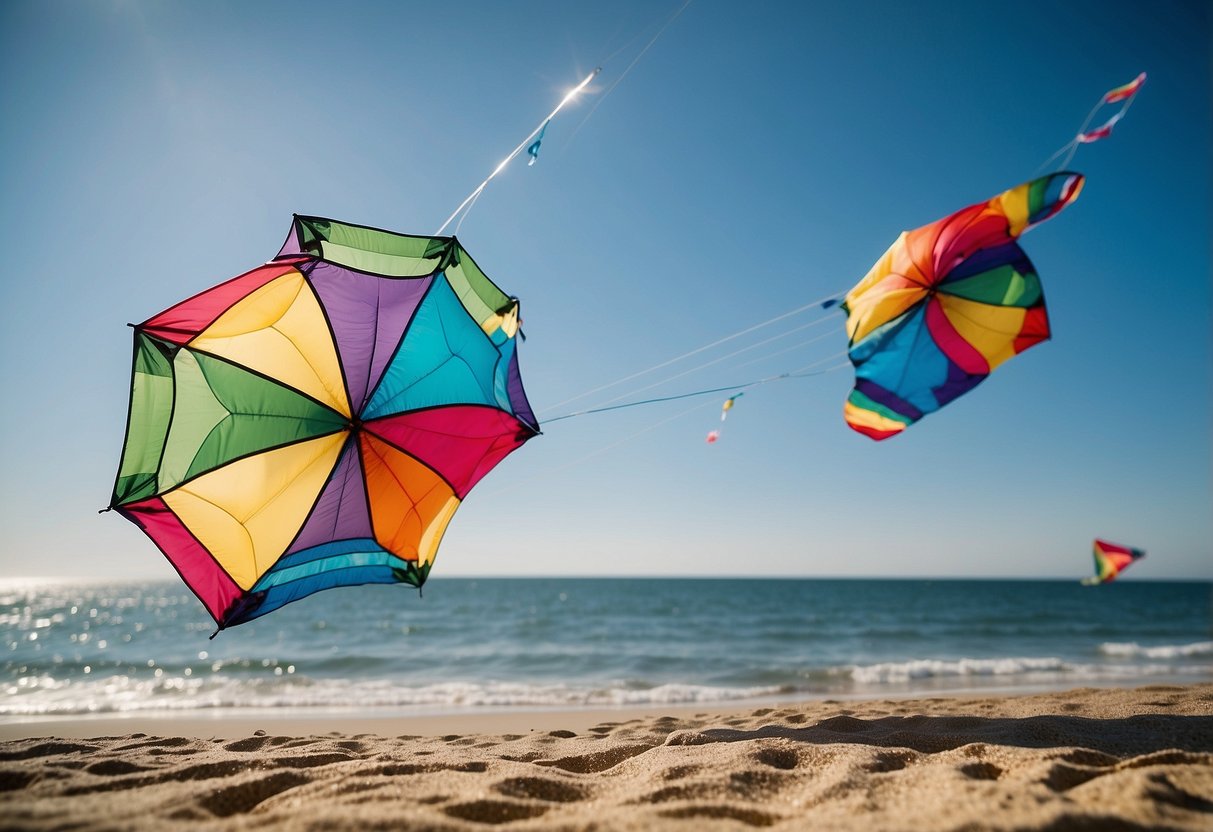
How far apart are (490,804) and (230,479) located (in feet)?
10.9

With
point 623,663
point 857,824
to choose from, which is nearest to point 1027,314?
point 857,824

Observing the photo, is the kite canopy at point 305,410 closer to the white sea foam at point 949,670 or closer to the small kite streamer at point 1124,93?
the small kite streamer at point 1124,93

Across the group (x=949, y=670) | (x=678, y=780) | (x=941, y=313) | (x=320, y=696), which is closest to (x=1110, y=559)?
(x=949, y=670)

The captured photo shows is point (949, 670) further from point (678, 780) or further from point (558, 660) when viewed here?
point (678, 780)

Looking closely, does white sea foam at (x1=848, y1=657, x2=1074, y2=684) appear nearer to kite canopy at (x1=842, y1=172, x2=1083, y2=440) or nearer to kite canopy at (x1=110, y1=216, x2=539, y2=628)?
kite canopy at (x1=842, y1=172, x2=1083, y2=440)

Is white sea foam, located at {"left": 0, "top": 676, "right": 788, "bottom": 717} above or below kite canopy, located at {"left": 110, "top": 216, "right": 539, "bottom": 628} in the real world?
below

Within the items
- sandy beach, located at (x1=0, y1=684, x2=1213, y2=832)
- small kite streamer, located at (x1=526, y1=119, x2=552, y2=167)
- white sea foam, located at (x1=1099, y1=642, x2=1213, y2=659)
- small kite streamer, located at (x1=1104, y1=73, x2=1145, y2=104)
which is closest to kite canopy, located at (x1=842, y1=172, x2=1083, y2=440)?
small kite streamer, located at (x1=1104, y1=73, x2=1145, y2=104)

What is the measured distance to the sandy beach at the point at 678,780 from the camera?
2230 millimetres

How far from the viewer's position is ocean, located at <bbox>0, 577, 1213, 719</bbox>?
9.53 meters

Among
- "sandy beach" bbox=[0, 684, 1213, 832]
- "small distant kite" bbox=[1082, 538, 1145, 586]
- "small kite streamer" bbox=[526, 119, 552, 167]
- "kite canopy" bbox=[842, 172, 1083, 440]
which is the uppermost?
"small kite streamer" bbox=[526, 119, 552, 167]

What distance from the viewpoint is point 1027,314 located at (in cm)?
559

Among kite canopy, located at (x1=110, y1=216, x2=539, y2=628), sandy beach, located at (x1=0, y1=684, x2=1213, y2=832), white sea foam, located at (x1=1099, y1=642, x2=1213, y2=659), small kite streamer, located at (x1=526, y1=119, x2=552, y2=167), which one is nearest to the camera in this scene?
sandy beach, located at (x1=0, y1=684, x2=1213, y2=832)

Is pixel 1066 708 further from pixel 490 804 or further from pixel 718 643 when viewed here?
pixel 718 643

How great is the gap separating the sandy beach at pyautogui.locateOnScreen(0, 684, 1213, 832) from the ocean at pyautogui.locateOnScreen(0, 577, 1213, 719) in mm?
4850
